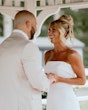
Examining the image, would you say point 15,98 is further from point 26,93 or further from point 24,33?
point 24,33

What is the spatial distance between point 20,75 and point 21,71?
32 mm

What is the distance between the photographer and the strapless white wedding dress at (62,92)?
3104mm

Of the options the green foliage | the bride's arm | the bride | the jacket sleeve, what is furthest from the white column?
the jacket sleeve

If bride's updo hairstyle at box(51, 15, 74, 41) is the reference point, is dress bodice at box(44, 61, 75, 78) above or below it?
below

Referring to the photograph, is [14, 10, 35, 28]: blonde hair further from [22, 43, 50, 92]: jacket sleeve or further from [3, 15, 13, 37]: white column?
[3, 15, 13, 37]: white column

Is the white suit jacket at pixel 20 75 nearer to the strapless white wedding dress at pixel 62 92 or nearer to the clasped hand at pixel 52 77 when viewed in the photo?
the clasped hand at pixel 52 77

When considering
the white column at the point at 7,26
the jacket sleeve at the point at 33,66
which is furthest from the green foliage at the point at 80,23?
the jacket sleeve at the point at 33,66

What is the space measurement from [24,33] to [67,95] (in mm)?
854

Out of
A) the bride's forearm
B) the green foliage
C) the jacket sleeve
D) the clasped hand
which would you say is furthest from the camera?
the green foliage

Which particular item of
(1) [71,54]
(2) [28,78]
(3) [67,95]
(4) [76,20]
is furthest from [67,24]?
(4) [76,20]

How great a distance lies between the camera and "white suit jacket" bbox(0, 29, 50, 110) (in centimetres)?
248

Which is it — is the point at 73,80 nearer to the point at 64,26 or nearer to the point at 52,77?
the point at 52,77

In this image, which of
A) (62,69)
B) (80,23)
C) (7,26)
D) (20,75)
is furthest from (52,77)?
(80,23)

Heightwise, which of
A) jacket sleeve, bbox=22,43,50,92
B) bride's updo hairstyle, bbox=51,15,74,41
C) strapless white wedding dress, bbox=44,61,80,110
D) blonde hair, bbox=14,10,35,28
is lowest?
strapless white wedding dress, bbox=44,61,80,110
